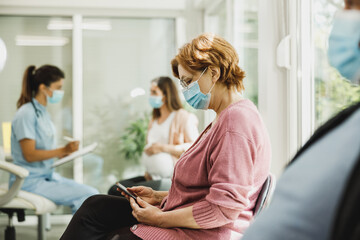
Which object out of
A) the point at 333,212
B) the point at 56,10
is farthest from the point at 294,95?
the point at 56,10

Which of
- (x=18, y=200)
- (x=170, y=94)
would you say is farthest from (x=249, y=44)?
(x=18, y=200)

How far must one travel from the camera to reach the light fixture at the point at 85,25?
12.4ft

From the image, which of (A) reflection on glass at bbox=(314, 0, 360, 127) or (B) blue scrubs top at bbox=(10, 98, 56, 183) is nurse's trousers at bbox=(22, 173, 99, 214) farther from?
(A) reflection on glass at bbox=(314, 0, 360, 127)

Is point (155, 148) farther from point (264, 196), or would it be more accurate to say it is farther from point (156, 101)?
point (264, 196)

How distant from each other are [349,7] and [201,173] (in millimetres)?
750

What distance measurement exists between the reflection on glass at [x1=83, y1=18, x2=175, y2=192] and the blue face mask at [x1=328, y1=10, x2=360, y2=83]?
320 centimetres

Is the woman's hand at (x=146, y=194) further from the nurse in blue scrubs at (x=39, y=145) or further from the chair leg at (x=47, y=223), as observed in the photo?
the chair leg at (x=47, y=223)


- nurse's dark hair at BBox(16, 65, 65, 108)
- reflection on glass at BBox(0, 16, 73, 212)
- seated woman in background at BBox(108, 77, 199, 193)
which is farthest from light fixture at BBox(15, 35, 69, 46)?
seated woman in background at BBox(108, 77, 199, 193)

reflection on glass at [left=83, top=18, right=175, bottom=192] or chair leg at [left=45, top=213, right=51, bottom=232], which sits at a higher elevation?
reflection on glass at [left=83, top=18, right=175, bottom=192]

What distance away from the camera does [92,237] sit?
143cm

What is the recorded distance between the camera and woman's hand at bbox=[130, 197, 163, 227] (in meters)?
1.31

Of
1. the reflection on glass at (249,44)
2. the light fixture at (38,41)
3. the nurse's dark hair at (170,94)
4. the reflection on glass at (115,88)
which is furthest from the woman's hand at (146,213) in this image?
the light fixture at (38,41)

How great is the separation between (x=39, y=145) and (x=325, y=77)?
1.99m

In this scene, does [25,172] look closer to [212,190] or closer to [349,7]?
[212,190]
